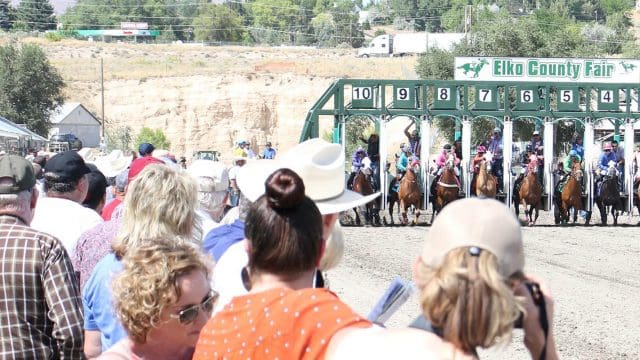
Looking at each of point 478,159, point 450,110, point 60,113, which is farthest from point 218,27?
point 478,159

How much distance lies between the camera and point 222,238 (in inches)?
177

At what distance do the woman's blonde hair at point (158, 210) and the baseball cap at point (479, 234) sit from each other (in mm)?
1953

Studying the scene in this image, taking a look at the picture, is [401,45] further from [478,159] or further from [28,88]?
[478,159]

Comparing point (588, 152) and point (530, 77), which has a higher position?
point (530, 77)

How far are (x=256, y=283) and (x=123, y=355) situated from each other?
0.73 m

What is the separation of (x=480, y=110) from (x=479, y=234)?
Result: 2279 centimetres

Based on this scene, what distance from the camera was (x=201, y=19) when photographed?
132500mm

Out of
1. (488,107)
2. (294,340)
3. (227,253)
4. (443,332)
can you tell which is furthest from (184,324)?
(488,107)

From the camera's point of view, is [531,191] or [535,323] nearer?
[535,323]

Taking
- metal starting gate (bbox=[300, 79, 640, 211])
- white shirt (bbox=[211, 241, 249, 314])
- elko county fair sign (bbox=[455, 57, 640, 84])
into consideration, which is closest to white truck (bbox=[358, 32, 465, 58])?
elko county fair sign (bbox=[455, 57, 640, 84])

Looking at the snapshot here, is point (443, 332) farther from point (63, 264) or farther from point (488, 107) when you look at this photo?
point (488, 107)

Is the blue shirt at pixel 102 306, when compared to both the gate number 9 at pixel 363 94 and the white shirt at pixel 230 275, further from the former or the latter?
the gate number 9 at pixel 363 94

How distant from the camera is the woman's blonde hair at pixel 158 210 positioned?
438 centimetres

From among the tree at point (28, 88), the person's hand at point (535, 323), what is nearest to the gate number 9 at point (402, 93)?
the person's hand at point (535, 323)
